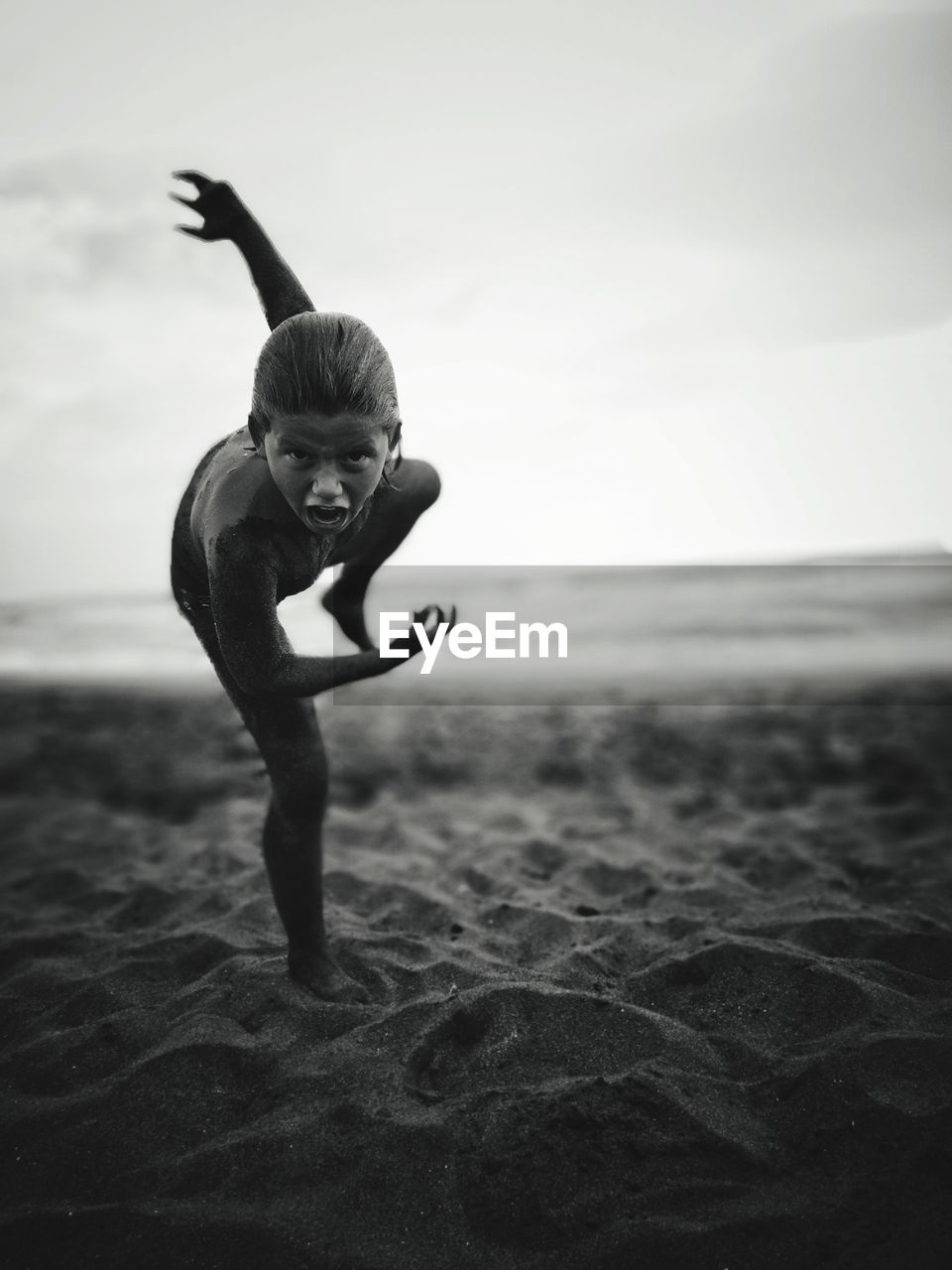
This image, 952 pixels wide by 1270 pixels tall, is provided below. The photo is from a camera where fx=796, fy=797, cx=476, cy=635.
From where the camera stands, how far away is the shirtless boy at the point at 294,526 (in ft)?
6.42

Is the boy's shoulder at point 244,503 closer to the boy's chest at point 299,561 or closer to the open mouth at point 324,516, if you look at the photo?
the boy's chest at point 299,561

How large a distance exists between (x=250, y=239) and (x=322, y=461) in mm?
1053

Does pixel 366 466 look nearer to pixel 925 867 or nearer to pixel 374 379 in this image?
pixel 374 379

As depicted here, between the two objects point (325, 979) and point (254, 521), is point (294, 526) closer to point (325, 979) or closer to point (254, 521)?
point (254, 521)

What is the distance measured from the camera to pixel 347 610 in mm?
3076

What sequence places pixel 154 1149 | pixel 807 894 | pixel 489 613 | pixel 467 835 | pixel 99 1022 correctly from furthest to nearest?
pixel 489 613 → pixel 467 835 → pixel 807 894 → pixel 99 1022 → pixel 154 1149

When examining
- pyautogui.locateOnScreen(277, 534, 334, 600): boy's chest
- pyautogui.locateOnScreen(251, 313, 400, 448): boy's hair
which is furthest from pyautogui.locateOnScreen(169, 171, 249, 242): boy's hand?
pyautogui.locateOnScreen(277, 534, 334, 600): boy's chest

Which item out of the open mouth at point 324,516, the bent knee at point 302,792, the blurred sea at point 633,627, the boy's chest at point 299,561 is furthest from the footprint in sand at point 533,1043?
the blurred sea at point 633,627

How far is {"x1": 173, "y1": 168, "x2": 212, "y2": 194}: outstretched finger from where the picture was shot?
2529 mm

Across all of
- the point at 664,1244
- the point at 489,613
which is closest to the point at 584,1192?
the point at 664,1244

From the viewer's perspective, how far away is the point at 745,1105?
7.36ft

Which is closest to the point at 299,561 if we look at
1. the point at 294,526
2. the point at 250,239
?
the point at 294,526

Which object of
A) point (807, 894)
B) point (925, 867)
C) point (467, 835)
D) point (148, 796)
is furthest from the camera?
point (148, 796)

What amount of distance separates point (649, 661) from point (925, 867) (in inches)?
253
